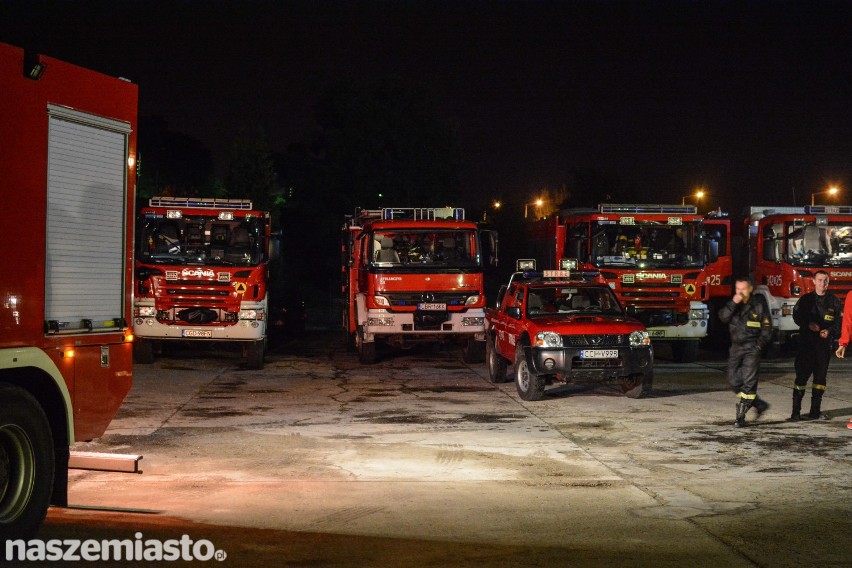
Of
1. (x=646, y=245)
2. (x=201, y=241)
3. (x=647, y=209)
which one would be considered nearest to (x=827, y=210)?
(x=647, y=209)

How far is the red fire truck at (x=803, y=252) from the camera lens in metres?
21.5

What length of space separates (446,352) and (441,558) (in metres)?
18.2

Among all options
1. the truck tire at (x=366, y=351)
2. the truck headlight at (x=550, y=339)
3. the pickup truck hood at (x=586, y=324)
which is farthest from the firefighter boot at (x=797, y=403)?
the truck tire at (x=366, y=351)

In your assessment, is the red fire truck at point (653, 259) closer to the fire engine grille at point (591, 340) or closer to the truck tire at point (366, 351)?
the truck tire at point (366, 351)

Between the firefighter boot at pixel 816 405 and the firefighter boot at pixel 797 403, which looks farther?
the firefighter boot at pixel 816 405

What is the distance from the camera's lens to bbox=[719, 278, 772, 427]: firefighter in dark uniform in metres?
12.3

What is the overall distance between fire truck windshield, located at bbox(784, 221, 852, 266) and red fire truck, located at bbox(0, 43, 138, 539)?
55.3 ft

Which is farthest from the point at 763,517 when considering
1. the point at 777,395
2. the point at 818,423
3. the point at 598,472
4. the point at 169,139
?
the point at 169,139

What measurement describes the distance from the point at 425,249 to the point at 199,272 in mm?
4328

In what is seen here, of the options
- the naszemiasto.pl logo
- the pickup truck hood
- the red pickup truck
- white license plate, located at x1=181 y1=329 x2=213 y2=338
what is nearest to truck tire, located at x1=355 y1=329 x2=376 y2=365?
white license plate, located at x1=181 y1=329 x2=213 y2=338

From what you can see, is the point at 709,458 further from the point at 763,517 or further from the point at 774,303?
the point at 774,303

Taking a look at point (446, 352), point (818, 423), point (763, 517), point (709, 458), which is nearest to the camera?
point (763, 517)

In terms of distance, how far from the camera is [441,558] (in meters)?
6.63

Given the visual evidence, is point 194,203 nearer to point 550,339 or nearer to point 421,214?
point 421,214
